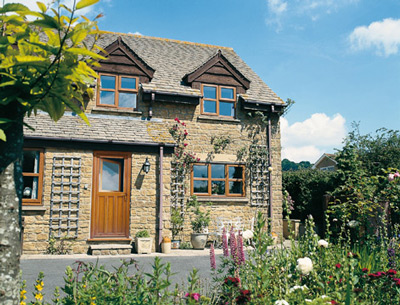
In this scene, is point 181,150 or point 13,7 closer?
point 13,7

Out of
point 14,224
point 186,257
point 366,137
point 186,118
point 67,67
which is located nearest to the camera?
point 67,67

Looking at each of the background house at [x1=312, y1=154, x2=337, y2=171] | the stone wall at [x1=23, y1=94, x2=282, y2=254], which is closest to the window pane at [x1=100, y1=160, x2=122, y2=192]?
the stone wall at [x1=23, y1=94, x2=282, y2=254]

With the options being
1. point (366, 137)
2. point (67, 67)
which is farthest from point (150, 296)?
point (366, 137)

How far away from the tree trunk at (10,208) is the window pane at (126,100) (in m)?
10.6

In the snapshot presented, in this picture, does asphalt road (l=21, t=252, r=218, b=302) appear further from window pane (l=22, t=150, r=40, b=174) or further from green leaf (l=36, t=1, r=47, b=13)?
green leaf (l=36, t=1, r=47, b=13)

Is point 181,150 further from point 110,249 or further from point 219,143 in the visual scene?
point 110,249

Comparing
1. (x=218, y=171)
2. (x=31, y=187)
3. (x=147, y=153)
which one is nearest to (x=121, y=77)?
(x=147, y=153)

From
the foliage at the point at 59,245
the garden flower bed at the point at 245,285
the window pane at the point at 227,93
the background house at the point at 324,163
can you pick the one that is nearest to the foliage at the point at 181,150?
the window pane at the point at 227,93

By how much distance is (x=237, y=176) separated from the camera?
1358 centimetres

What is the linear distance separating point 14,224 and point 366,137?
2149 centimetres

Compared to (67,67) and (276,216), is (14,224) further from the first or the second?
(276,216)

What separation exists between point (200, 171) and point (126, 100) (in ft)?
12.3

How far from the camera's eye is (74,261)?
884cm

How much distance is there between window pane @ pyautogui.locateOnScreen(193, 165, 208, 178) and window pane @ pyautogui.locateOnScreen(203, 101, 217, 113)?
224 centimetres
